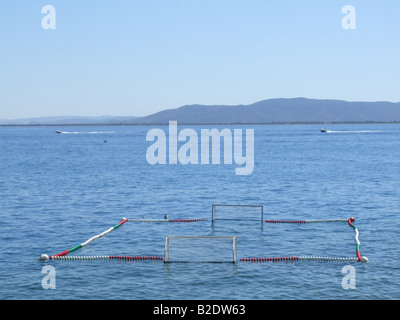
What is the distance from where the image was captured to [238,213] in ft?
229

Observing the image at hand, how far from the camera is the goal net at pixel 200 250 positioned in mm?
45344

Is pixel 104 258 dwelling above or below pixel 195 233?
above

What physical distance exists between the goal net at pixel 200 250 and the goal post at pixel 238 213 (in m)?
10.9

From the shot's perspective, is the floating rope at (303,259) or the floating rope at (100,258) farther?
the floating rope at (100,258)

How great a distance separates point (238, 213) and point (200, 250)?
21042 millimetres

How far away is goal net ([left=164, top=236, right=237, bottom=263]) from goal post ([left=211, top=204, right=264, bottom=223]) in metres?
10.9
